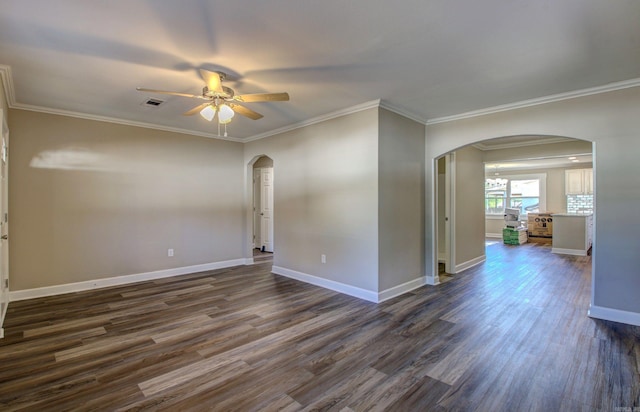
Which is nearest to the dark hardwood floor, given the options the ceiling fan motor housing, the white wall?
the white wall

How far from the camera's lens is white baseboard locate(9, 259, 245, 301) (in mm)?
4102

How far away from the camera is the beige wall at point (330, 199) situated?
13.3 ft

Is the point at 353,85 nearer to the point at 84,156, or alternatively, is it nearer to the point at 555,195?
the point at 84,156

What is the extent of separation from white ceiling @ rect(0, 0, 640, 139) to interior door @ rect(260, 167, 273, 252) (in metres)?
4.13

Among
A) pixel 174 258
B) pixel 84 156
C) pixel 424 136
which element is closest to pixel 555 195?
pixel 424 136

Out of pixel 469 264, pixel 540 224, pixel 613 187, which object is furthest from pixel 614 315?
pixel 540 224

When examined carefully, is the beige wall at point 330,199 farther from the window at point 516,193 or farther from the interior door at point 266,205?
the window at point 516,193

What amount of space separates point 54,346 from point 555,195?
41.4ft

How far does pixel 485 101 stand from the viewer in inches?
151

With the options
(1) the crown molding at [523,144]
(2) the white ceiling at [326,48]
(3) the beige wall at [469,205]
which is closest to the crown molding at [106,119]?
(2) the white ceiling at [326,48]

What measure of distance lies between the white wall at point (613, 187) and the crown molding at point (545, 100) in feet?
0.16

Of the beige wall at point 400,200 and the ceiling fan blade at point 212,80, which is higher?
the ceiling fan blade at point 212,80

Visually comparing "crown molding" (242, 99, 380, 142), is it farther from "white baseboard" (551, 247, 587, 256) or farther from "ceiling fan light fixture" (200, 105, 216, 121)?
"white baseboard" (551, 247, 587, 256)

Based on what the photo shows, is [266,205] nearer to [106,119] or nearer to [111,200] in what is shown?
[111,200]
